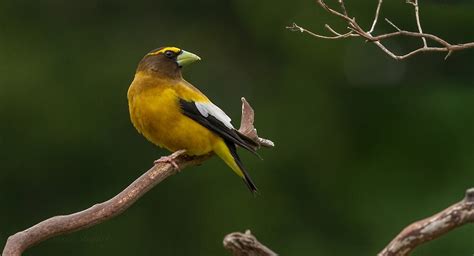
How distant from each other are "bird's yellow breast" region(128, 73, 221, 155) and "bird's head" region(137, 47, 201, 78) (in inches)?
7.7

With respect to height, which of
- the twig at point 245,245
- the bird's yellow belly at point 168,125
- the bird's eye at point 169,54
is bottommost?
the twig at point 245,245

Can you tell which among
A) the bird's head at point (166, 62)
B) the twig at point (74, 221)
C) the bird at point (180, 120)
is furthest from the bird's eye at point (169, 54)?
the twig at point (74, 221)

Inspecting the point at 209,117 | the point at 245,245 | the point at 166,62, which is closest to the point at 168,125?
the point at 209,117

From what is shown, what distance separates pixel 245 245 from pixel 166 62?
2.37 meters

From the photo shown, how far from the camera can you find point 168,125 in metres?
6.52

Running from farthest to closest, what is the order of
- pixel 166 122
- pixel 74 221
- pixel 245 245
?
pixel 166 122 → pixel 74 221 → pixel 245 245

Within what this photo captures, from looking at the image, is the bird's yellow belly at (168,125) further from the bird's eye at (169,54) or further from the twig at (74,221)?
the twig at (74,221)

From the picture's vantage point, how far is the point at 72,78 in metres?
14.2

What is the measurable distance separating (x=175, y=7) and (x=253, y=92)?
4.43 ft

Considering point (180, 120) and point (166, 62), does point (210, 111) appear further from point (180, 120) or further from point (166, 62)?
point (166, 62)

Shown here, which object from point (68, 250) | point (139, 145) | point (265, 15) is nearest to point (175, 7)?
point (265, 15)

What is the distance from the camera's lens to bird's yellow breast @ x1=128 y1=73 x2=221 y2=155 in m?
6.50

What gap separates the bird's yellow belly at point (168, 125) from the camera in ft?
21.3

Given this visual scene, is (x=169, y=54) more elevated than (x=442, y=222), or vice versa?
(x=169, y=54)
